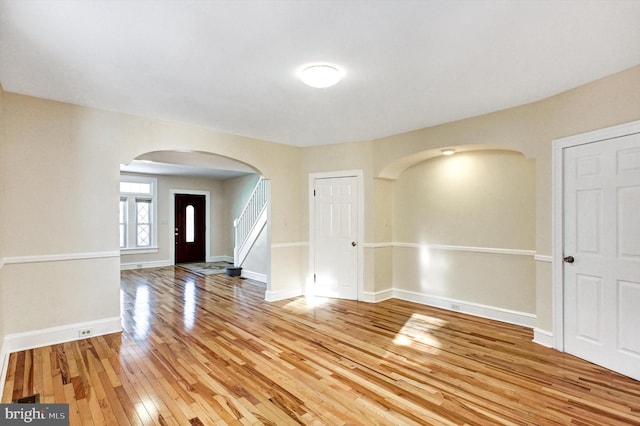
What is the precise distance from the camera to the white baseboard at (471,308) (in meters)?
3.94

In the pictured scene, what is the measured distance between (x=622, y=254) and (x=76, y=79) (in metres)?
5.22

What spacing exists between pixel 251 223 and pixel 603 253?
6.48 metres

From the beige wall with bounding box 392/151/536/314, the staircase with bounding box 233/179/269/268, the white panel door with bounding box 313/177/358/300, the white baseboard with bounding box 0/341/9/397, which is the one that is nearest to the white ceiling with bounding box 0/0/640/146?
the beige wall with bounding box 392/151/536/314

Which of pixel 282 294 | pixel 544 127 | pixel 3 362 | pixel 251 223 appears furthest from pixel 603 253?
pixel 251 223

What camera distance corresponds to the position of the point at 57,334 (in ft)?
11.1

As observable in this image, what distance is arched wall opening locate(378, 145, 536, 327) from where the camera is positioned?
13.0 ft

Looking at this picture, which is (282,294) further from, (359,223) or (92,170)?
(92,170)

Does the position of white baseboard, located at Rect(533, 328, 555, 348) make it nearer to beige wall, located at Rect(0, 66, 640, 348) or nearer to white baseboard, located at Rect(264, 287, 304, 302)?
beige wall, located at Rect(0, 66, 640, 348)

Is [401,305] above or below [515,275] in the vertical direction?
below

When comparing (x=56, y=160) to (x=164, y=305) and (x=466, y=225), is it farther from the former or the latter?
(x=466, y=225)

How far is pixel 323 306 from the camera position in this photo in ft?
16.0

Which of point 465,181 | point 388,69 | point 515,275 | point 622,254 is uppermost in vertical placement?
point 388,69

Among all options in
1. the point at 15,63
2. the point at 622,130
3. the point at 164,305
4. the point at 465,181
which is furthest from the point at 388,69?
the point at 164,305

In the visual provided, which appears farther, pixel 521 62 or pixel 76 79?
pixel 76 79
